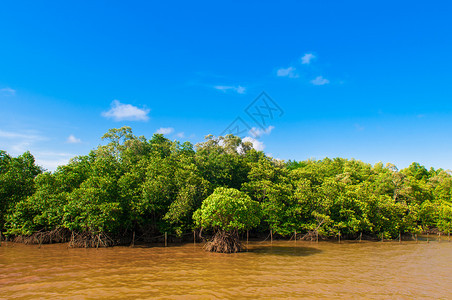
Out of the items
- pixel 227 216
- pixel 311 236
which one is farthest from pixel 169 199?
pixel 311 236

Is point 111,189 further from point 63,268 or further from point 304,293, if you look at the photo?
point 304,293

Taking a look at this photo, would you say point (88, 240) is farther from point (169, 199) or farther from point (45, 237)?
point (169, 199)

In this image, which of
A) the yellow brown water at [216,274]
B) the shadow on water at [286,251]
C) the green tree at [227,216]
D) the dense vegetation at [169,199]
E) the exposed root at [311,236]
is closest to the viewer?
the yellow brown water at [216,274]

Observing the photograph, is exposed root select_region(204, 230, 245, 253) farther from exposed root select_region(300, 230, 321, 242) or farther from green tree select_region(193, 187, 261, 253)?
exposed root select_region(300, 230, 321, 242)

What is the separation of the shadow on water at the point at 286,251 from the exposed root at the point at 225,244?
4.55 ft

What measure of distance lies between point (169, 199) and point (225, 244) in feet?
23.2

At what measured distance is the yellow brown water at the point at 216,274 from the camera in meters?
11.0

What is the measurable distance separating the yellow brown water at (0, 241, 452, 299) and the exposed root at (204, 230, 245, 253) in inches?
37.5

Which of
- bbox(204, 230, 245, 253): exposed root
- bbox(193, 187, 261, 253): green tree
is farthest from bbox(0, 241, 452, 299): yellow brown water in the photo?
bbox(193, 187, 261, 253): green tree

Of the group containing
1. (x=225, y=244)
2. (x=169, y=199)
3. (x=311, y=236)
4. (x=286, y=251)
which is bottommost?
(x=286, y=251)

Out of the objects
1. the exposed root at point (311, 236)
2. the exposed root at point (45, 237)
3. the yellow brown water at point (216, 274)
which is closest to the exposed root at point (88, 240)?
the yellow brown water at point (216, 274)

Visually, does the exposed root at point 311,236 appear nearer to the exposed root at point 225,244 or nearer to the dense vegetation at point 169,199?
the dense vegetation at point 169,199

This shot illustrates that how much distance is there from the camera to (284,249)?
22.4m

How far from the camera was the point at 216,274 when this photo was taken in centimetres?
1365
